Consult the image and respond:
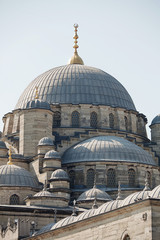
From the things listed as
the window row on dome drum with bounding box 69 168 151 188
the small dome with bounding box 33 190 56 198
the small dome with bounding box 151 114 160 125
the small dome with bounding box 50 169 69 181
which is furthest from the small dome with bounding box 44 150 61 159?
the small dome with bounding box 151 114 160 125

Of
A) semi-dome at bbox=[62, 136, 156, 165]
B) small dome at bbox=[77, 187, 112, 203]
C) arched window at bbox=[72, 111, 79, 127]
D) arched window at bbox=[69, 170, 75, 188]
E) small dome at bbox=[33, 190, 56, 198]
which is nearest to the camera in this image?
small dome at bbox=[33, 190, 56, 198]

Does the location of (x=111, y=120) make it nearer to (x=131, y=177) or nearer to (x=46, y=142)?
(x=131, y=177)

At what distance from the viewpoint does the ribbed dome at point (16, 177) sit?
5138 cm

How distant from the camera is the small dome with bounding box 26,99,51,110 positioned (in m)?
58.7

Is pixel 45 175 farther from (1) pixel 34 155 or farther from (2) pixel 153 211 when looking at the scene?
(2) pixel 153 211

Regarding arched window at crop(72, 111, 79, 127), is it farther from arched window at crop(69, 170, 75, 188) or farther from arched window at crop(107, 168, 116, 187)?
arched window at crop(107, 168, 116, 187)

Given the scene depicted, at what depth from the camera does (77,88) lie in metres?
64.2

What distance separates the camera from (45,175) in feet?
174

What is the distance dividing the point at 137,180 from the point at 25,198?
391 inches

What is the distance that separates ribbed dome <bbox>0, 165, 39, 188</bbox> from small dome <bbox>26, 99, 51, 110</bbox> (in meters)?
7.28

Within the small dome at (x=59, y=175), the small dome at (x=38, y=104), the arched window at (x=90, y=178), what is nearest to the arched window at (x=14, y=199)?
the small dome at (x=59, y=175)

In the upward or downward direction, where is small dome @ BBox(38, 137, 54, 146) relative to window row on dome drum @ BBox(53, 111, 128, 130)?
downward

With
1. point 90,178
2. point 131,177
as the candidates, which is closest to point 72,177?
point 90,178

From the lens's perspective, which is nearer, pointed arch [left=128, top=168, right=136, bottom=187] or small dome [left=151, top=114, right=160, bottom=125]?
pointed arch [left=128, top=168, right=136, bottom=187]
